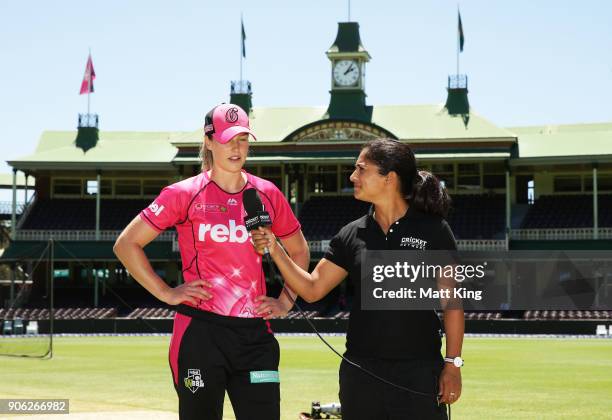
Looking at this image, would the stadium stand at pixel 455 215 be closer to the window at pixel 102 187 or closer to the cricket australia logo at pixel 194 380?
the window at pixel 102 187

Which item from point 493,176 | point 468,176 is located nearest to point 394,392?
point 493,176

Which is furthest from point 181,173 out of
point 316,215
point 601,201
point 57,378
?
point 57,378

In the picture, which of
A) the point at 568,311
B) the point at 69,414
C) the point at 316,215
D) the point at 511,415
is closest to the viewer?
the point at 69,414

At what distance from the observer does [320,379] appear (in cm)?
2095

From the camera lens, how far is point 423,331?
576 cm

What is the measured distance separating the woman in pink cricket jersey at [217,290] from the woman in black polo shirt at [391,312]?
29cm

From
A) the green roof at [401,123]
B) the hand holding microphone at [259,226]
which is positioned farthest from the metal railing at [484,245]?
the hand holding microphone at [259,226]

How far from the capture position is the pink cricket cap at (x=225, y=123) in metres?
5.97

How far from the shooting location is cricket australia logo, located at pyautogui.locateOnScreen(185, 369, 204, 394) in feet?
19.0

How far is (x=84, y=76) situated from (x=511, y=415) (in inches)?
2028

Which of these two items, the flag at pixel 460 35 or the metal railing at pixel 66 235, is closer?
the metal railing at pixel 66 235

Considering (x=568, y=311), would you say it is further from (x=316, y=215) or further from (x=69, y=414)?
(x=69, y=414)

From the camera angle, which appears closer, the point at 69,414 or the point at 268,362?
the point at 268,362

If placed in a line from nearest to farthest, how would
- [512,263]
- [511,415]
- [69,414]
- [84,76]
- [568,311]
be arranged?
[69,414] < [511,415] < [568,311] < [512,263] < [84,76]
